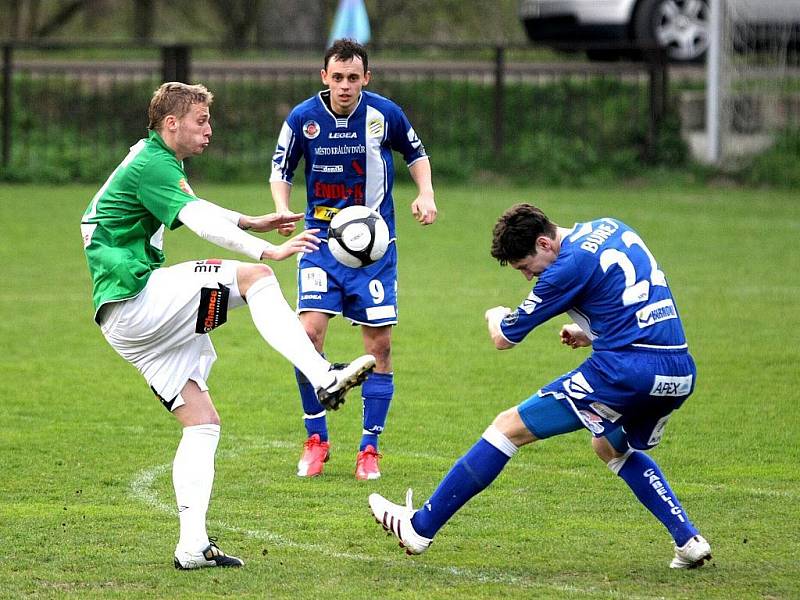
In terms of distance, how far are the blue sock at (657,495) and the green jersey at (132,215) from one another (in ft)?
7.08

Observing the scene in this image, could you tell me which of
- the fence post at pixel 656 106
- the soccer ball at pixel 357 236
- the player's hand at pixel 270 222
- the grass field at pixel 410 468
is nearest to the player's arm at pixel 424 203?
the soccer ball at pixel 357 236

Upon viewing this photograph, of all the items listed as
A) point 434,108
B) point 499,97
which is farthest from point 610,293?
point 434,108

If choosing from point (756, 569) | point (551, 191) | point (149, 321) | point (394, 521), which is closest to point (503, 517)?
point (394, 521)

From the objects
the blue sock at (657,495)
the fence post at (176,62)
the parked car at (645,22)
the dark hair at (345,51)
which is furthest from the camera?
the fence post at (176,62)

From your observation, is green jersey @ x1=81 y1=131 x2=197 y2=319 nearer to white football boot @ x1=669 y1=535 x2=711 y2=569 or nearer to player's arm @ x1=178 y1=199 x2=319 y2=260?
player's arm @ x1=178 y1=199 x2=319 y2=260

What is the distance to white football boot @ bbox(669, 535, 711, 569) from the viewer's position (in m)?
5.44

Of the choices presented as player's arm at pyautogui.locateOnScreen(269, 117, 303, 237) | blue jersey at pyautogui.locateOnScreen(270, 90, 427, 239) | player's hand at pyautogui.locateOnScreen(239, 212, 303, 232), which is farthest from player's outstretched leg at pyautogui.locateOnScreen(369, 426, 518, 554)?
player's arm at pyautogui.locateOnScreen(269, 117, 303, 237)

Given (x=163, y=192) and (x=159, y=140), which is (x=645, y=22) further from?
(x=163, y=192)

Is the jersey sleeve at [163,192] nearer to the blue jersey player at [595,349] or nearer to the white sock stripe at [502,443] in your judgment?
the blue jersey player at [595,349]

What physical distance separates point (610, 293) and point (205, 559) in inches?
77.8

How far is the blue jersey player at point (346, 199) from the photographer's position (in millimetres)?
7312

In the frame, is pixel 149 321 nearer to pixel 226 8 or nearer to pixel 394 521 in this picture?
pixel 394 521

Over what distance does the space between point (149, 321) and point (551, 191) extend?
15602 mm

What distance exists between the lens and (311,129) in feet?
24.4
